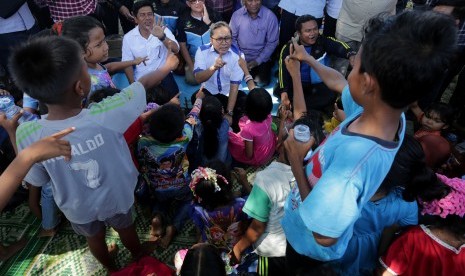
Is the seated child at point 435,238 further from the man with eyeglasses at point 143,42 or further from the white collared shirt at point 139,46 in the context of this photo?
the white collared shirt at point 139,46

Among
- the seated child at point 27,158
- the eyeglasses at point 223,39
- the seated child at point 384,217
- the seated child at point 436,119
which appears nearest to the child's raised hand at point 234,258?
the seated child at point 384,217

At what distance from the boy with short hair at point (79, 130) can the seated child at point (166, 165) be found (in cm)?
33

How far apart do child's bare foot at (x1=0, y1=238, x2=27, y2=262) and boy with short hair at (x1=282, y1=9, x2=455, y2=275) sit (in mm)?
2239

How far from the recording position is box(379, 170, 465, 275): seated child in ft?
5.01

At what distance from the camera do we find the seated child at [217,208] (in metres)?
1.96

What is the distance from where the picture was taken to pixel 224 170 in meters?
2.18

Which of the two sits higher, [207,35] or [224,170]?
[224,170]

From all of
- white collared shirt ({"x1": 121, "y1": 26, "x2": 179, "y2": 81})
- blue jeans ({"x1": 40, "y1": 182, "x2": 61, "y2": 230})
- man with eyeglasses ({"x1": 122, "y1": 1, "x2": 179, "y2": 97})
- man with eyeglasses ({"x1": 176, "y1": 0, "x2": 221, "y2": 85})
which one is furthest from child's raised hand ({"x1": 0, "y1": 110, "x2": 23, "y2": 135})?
man with eyeglasses ({"x1": 176, "y1": 0, "x2": 221, "y2": 85})

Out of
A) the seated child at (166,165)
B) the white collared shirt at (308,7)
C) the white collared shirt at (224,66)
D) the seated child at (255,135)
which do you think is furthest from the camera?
the white collared shirt at (308,7)

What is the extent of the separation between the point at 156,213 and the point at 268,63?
271cm

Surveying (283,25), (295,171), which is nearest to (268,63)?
(283,25)

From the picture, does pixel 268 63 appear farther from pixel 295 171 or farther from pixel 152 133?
pixel 295 171

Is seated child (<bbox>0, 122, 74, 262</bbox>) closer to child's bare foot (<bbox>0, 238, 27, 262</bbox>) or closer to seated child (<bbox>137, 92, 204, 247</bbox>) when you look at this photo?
seated child (<bbox>137, 92, 204, 247</bbox>)

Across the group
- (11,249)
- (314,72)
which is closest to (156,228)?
(11,249)
